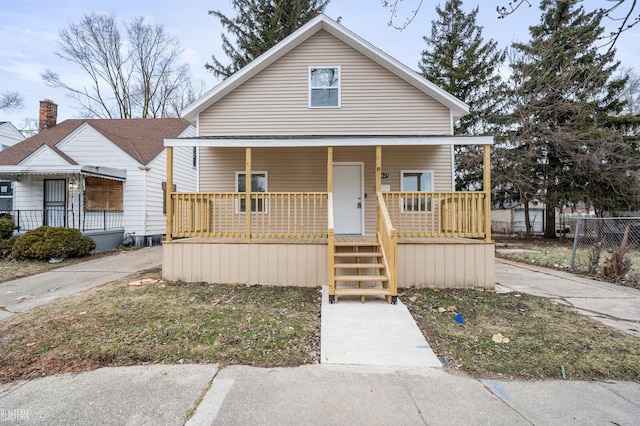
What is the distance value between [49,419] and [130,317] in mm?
2030

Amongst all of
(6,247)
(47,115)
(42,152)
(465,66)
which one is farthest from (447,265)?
(47,115)

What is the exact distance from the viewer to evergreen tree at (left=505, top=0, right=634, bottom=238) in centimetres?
1342

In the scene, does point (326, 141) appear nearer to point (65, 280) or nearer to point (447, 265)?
point (447, 265)

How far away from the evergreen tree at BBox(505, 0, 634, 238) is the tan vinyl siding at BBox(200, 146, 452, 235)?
8.77 metres

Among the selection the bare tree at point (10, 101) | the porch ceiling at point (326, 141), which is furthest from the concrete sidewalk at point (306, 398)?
the bare tree at point (10, 101)

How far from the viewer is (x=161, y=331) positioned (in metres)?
3.86

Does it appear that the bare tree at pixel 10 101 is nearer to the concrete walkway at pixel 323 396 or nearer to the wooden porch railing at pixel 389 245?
the concrete walkway at pixel 323 396

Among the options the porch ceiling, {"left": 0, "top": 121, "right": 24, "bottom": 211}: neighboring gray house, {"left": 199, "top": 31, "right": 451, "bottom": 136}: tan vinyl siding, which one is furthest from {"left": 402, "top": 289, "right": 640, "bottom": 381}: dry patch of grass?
{"left": 0, "top": 121, "right": 24, "bottom": 211}: neighboring gray house

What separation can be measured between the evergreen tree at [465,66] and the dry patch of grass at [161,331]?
15.0 m

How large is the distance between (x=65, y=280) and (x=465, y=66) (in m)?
20.2

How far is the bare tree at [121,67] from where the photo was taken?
21.4 meters

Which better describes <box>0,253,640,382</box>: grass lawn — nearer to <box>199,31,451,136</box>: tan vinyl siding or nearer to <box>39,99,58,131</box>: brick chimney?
<box>199,31,451,136</box>: tan vinyl siding

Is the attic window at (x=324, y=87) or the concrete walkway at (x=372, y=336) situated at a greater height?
the attic window at (x=324, y=87)

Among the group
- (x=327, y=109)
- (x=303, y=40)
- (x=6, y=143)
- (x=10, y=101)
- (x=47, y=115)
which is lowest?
(x=327, y=109)
